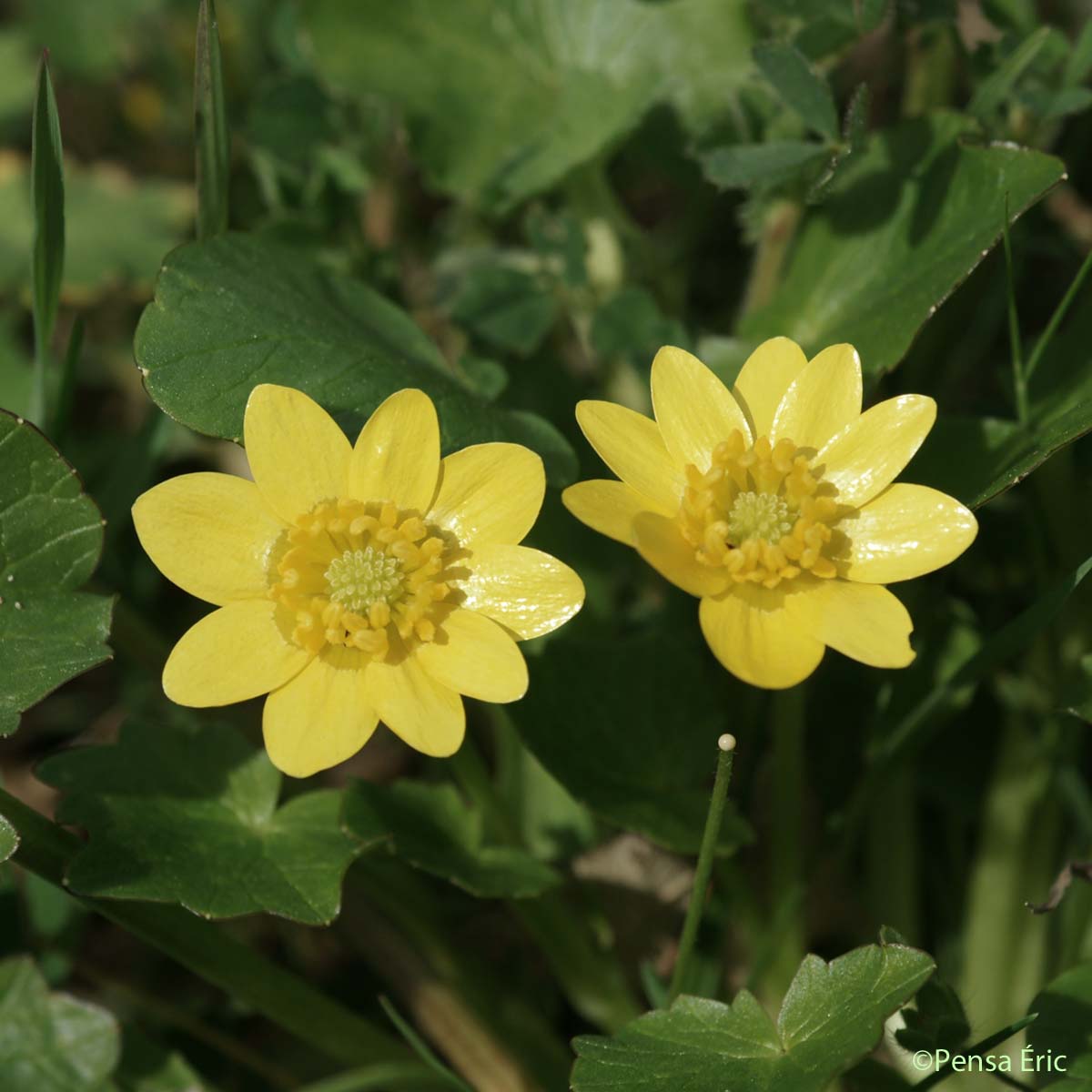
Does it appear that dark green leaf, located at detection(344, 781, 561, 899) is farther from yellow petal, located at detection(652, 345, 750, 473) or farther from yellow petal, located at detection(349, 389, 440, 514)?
yellow petal, located at detection(652, 345, 750, 473)

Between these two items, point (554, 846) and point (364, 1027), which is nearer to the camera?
point (364, 1027)

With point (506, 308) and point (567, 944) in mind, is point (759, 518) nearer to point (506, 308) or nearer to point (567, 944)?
point (567, 944)

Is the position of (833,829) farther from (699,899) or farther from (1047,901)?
(699,899)

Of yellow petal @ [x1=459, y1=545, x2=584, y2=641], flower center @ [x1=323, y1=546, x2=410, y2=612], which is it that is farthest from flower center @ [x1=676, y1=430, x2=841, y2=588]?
flower center @ [x1=323, y1=546, x2=410, y2=612]

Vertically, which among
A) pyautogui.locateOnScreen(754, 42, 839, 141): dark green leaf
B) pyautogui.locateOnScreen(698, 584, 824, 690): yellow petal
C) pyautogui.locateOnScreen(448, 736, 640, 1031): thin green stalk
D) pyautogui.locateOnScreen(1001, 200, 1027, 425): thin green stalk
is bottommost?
pyautogui.locateOnScreen(448, 736, 640, 1031): thin green stalk

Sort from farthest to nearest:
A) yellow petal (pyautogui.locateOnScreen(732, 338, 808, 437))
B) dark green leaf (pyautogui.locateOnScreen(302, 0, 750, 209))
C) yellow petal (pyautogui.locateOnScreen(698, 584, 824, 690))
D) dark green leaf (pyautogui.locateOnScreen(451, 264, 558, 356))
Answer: dark green leaf (pyautogui.locateOnScreen(302, 0, 750, 209)), dark green leaf (pyautogui.locateOnScreen(451, 264, 558, 356)), yellow petal (pyautogui.locateOnScreen(732, 338, 808, 437)), yellow petal (pyautogui.locateOnScreen(698, 584, 824, 690))

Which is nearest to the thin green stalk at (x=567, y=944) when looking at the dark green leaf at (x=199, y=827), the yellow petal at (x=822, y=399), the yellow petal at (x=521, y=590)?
the dark green leaf at (x=199, y=827)

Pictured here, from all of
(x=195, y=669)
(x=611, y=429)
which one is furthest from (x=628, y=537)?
(x=195, y=669)

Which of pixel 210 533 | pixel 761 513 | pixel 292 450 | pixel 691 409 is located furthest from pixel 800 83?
pixel 210 533
